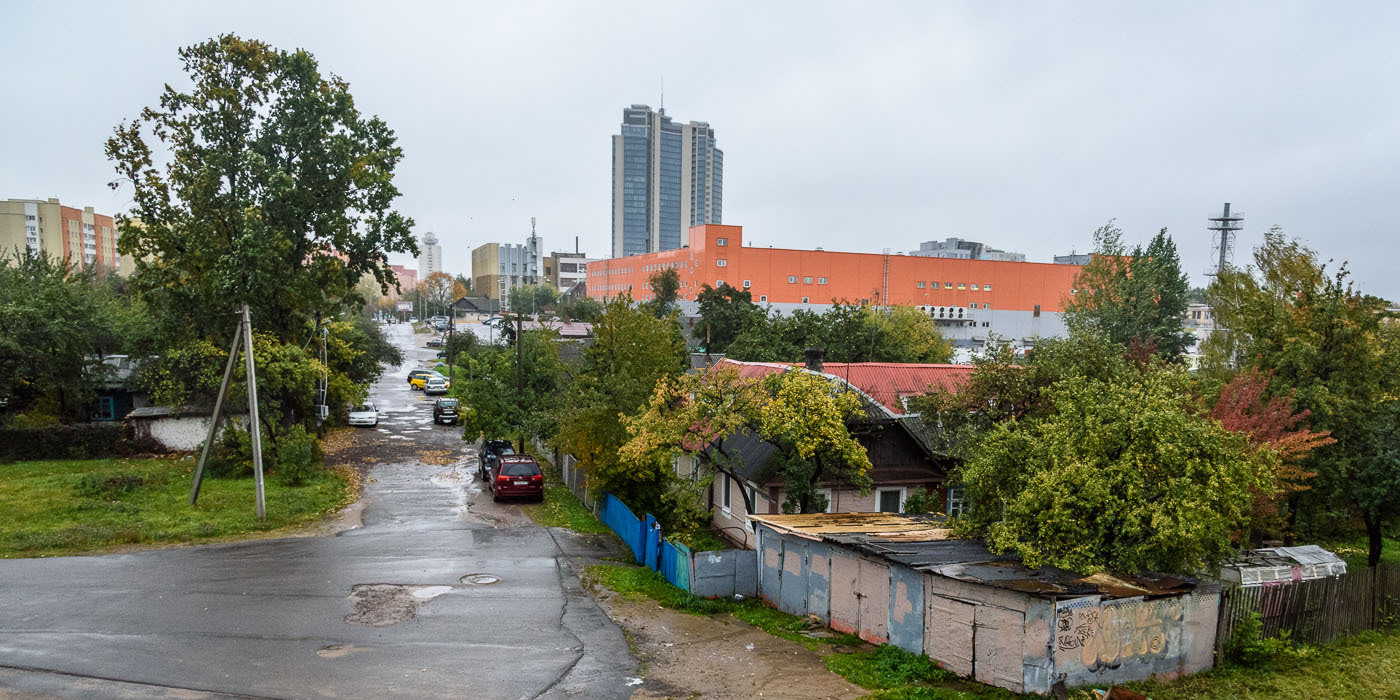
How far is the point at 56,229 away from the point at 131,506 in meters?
140

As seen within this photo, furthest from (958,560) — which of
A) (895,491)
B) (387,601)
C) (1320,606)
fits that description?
(387,601)

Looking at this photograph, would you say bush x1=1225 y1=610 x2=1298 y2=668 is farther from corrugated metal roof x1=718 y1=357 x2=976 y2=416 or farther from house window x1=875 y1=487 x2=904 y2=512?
corrugated metal roof x1=718 y1=357 x2=976 y2=416

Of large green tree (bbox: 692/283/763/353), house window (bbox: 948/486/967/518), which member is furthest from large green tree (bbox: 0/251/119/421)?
large green tree (bbox: 692/283/763/353)

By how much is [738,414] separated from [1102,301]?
35.5 meters

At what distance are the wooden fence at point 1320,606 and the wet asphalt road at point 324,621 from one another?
30.1 feet

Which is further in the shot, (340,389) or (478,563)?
(340,389)

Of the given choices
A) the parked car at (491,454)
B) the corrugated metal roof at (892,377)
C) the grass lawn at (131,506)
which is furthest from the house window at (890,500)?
the grass lawn at (131,506)

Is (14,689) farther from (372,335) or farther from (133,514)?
(372,335)

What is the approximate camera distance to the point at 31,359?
28.7 m

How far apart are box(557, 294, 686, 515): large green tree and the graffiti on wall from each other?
10.1 m

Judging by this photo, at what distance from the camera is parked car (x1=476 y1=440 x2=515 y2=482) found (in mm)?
25859

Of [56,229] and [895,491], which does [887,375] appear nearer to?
[895,491]

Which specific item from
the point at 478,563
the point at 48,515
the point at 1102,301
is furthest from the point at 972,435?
the point at 1102,301

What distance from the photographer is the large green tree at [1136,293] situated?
39781 mm
